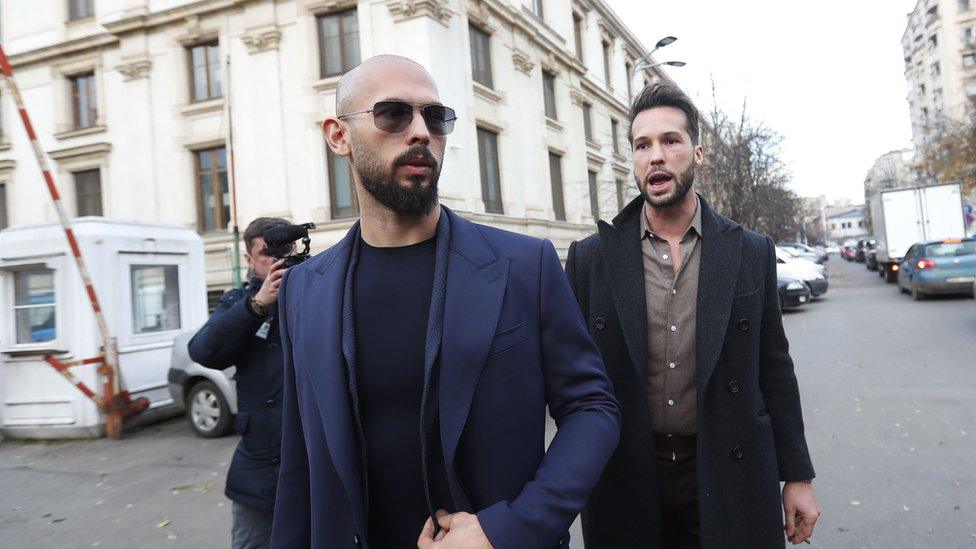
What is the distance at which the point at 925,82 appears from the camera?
77.1 metres

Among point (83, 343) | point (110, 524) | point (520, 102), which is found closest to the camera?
point (110, 524)

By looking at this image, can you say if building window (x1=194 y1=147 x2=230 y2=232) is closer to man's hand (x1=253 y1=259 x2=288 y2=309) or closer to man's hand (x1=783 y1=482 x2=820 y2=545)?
man's hand (x1=253 y1=259 x2=288 y2=309)

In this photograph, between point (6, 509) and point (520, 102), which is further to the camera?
point (520, 102)

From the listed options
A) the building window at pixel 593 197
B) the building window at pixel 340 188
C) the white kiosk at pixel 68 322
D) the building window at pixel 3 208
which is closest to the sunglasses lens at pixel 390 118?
the white kiosk at pixel 68 322

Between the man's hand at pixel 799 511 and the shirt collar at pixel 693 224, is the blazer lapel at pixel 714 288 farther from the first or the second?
the man's hand at pixel 799 511

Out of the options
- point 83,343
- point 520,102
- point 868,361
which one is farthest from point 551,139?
point 83,343

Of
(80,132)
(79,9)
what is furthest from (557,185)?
(79,9)

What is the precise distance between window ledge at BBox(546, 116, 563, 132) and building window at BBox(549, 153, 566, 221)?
0.92m

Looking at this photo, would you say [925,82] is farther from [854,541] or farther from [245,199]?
[854,541]

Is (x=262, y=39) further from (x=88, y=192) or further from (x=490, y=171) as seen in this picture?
(x=88, y=192)

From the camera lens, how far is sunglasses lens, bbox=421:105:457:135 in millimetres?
1830

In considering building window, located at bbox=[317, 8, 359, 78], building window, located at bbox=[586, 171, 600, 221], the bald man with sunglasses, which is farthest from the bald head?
building window, located at bbox=[586, 171, 600, 221]

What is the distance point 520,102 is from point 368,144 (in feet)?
65.3

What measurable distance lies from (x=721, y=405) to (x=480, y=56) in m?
18.5
